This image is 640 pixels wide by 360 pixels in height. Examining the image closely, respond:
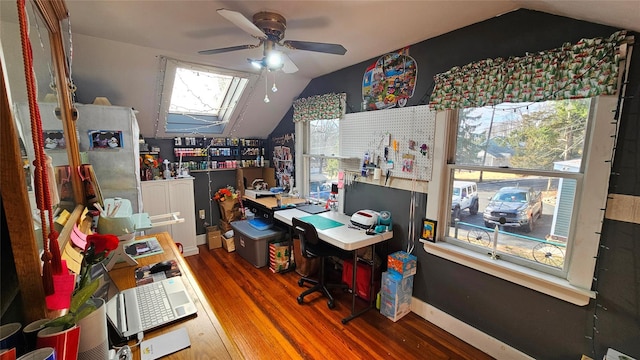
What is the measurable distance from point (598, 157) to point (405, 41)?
1578 mm

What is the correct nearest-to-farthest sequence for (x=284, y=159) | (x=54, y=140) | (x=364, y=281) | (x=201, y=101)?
(x=54, y=140) < (x=364, y=281) < (x=201, y=101) < (x=284, y=159)

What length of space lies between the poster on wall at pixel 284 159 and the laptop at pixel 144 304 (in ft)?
9.12

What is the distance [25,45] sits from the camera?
0.68 meters

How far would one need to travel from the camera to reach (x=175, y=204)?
11.7 ft

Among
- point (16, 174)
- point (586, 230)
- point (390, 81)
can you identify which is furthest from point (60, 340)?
point (390, 81)

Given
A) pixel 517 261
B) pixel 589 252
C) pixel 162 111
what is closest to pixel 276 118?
pixel 162 111

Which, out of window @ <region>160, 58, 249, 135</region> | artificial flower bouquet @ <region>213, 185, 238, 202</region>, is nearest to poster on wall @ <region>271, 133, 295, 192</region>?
artificial flower bouquet @ <region>213, 185, 238, 202</region>

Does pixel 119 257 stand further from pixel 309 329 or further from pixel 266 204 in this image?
pixel 266 204

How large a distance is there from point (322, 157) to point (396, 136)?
126 cm

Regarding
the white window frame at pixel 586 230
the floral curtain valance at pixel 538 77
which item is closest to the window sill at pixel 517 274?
the white window frame at pixel 586 230

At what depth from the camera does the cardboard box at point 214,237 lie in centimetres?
395

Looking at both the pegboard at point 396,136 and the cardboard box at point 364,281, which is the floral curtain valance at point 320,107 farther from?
the cardboard box at point 364,281

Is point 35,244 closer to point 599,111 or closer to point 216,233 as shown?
point 599,111

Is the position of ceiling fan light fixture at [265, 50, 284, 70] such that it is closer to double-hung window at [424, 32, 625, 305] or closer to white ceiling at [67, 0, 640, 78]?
white ceiling at [67, 0, 640, 78]
